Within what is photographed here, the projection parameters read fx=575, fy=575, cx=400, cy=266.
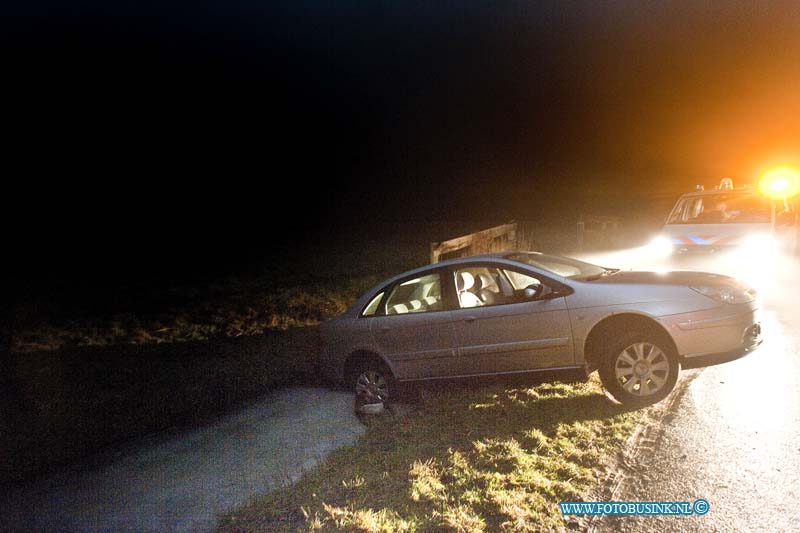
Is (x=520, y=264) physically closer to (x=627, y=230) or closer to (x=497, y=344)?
(x=497, y=344)

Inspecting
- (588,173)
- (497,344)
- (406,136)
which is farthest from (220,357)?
(588,173)

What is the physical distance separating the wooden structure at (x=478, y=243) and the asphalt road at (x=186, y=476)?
404 cm

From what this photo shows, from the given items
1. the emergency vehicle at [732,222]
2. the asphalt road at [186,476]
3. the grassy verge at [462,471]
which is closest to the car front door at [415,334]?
the grassy verge at [462,471]

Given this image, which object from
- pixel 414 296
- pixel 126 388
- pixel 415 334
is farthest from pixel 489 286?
pixel 126 388

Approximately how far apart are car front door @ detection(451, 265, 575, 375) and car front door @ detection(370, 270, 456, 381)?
5.7 inches

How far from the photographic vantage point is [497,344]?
17.8ft

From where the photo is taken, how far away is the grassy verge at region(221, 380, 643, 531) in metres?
3.62

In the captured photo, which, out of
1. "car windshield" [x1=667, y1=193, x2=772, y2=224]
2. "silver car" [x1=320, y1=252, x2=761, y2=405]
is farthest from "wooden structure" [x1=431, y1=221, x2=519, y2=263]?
"car windshield" [x1=667, y1=193, x2=772, y2=224]

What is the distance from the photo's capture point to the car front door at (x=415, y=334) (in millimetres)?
5656

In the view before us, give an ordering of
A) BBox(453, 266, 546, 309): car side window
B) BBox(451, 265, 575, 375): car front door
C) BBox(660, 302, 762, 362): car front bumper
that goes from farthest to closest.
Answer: BBox(453, 266, 546, 309): car side window → BBox(451, 265, 575, 375): car front door → BBox(660, 302, 762, 362): car front bumper

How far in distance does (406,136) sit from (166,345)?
35.5m

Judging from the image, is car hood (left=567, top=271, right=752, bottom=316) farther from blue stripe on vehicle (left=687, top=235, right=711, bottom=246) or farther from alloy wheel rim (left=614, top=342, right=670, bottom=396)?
blue stripe on vehicle (left=687, top=235, right=711, bottom=246)

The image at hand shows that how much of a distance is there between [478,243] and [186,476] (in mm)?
7870

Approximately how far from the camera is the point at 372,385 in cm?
602
